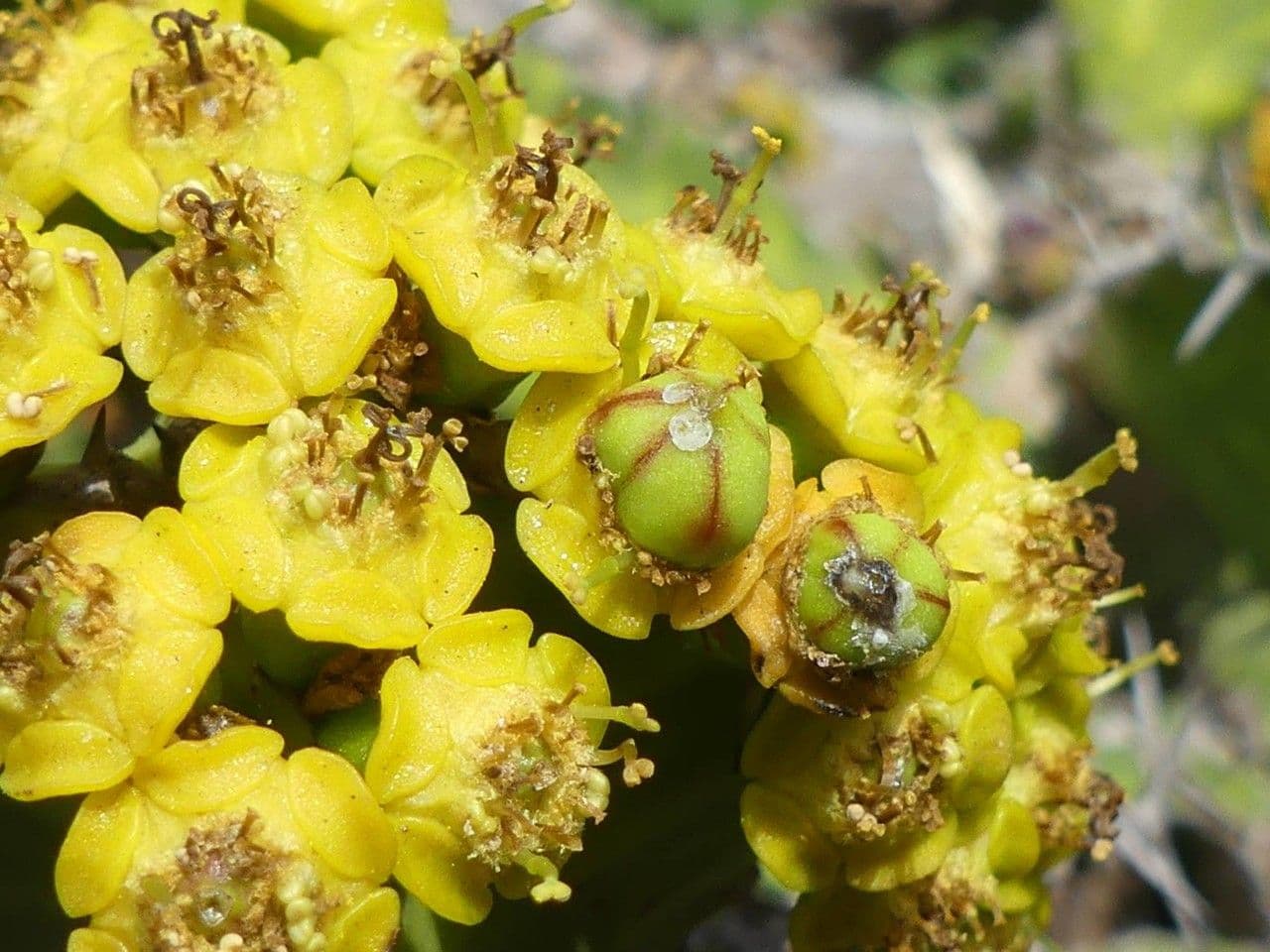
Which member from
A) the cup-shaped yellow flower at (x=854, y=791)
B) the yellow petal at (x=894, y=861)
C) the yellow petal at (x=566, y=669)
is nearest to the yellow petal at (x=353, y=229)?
the yellow petal at (x=566, y=669)

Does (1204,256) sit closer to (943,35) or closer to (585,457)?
(585,457)

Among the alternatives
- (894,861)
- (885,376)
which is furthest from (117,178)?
(894,861)

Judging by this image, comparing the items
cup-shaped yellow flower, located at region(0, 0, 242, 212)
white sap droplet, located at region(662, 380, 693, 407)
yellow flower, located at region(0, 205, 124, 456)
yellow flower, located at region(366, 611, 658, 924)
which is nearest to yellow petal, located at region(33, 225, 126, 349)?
yellow flower, located at region(0, 205, 124, 456)

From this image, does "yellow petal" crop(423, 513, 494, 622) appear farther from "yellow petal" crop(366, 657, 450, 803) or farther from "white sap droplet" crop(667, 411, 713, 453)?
"white sap droplet" crop(667, 411, 713, 453)

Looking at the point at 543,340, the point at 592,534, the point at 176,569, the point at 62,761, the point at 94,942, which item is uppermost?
the point at 543,340

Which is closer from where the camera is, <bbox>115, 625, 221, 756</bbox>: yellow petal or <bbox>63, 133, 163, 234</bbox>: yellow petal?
<bbox>115, 625, 221, 756</bbox>: yellow petal

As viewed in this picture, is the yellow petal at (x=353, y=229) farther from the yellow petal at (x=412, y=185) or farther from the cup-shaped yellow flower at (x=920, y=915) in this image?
the cup-shaped yellow flower at (x=920, y=915)

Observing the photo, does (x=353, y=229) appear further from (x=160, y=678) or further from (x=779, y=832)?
(x=779, y=832)
